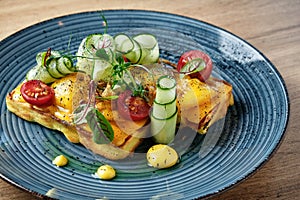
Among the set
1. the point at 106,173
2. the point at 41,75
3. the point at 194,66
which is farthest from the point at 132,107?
the point at 41,75

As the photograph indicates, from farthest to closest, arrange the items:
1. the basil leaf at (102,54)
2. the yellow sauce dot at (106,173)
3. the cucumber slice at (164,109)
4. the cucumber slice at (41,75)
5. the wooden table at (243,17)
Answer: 1. the wooden table at (243,17)
2. the cucumber slice at (41,75)
3. the basil leaf at (102,54)
4. the cucumber slice at (164,109)
5. the yellow sauce dot at (106,173)

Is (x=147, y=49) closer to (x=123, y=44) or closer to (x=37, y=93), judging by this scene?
(x=123, y=44)

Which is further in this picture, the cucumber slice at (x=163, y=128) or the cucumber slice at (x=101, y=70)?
the cucumber slice at (x=101, y=70)

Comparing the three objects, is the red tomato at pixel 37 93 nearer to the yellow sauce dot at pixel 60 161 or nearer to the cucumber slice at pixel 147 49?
the yellow sauce dot at pixel 60 161

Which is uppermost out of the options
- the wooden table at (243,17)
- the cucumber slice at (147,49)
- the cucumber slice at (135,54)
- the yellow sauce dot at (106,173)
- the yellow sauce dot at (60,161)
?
the wooden table at (243,17)

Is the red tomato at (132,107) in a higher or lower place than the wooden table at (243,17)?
lower

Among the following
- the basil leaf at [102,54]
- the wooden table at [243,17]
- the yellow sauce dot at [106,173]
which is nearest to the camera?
the yellow sauce dot at [106,173]

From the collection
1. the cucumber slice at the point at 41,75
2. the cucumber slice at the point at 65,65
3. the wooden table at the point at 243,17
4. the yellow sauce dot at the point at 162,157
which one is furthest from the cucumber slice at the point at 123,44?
the wooden table at the point at 243,17

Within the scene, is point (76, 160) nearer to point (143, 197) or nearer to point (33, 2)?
point (143, 197)

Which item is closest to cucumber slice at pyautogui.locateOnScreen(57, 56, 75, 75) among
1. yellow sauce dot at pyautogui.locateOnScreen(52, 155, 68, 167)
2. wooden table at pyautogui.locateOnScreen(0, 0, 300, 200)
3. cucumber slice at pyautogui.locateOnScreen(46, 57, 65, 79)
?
cucumber slice at pyautogui.locateOnScreen(46, 57, 65, 79)
